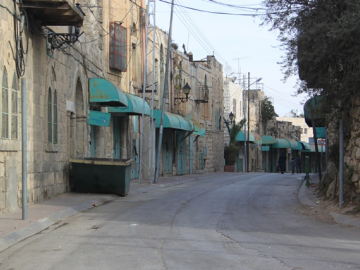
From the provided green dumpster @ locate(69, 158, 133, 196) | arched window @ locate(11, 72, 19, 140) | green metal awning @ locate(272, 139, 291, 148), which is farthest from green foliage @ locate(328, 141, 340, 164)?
green metal awning @ locate(272, 139, 291, 148)

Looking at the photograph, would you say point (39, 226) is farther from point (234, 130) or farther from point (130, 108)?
point (234, 130)

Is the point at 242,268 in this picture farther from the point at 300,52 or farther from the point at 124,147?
the point at 124,147

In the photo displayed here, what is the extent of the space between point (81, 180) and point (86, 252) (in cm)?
905

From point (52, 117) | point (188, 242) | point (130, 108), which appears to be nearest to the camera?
point (188, 242)

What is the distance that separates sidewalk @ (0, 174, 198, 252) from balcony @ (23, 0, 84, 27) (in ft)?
15.7

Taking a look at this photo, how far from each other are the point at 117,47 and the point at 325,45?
13.3 meters

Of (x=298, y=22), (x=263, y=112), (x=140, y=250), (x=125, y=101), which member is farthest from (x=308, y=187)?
(x=263, y=112)

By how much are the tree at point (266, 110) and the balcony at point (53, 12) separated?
50.1 m

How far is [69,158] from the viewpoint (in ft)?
53.9

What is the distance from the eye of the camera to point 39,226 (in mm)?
9805

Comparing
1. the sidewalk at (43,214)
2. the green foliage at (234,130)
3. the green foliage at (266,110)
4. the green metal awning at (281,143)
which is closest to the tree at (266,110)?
the green foliage at (266,110)

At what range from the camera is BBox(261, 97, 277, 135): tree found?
6238cm

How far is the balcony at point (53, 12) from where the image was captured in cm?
1223

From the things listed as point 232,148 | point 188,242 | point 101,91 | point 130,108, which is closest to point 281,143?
point 232,148
